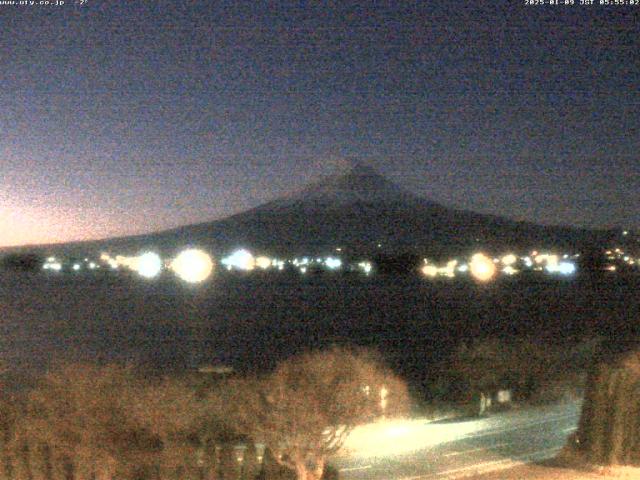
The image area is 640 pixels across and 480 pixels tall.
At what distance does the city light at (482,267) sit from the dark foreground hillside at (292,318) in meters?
1.15

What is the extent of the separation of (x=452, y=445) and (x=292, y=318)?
3608 cm

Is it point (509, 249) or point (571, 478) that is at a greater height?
point (509, 249)

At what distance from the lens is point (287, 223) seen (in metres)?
68.5

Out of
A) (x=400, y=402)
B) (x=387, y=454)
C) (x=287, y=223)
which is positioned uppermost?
(x=287, y=223)

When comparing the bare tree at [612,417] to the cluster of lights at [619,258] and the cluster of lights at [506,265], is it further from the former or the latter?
the cluster of lights at [506,265]

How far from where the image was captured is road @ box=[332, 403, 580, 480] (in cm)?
1366

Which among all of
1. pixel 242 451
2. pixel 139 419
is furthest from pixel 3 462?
pixel 242 451

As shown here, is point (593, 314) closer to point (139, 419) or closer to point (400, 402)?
point (400, 402)

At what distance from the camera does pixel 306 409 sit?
10562 millimetres

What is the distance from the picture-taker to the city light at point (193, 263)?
59.8 metres

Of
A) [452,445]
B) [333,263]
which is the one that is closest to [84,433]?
[452,445]

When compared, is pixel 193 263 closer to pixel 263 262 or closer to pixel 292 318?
pixel 263 262

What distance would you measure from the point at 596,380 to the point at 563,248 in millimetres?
35251

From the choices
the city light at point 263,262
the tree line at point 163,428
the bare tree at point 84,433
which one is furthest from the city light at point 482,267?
the bare tree at point 84,433
